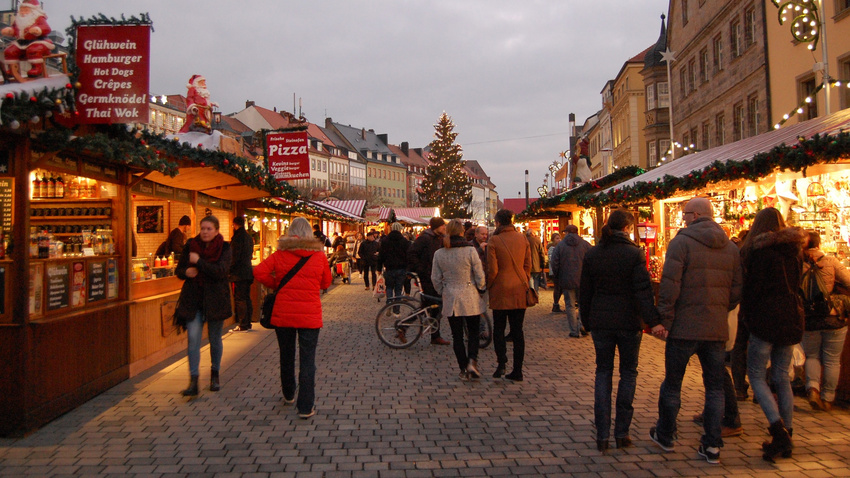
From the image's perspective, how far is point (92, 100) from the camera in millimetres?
6605

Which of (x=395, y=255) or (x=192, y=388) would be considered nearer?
(x=192, y=388)

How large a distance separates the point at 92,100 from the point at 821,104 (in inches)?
647

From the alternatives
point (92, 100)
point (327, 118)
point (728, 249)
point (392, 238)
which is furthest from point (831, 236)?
point (327, 118)

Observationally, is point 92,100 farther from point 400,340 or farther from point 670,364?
point 670,364

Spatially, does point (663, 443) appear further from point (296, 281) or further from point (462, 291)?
point (296, 281)

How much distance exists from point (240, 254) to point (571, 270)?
548cm

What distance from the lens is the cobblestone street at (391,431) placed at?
467 cm

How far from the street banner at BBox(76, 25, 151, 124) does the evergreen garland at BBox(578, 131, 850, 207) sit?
675 centimetres

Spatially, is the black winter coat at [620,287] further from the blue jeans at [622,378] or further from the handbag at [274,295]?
the handbag at [274,295]

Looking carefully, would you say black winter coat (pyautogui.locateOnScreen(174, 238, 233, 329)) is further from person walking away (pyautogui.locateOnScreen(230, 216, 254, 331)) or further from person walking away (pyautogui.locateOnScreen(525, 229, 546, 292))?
person walking away (pyautogui.locateOnScreen(525, 229, 546, 292))

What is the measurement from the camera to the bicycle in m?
9.68

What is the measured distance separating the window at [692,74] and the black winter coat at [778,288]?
78.6 ft

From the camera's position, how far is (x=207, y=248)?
271 inches

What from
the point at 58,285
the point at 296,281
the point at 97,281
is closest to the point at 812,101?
the point at 296,281
